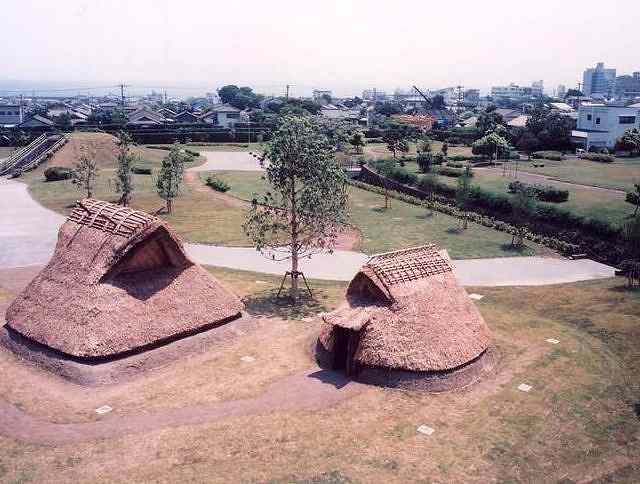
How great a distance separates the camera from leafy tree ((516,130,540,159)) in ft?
345

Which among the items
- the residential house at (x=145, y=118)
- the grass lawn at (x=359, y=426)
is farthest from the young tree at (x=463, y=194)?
the residential house at (x=145, y=118)

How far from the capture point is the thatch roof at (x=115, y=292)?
85.4 feet

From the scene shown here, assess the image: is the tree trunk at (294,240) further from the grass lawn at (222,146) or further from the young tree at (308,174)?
the grass lawn at (222,146)

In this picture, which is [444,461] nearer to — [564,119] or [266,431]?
[266,431]

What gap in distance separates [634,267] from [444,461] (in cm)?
2767

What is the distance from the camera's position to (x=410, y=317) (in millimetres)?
25953

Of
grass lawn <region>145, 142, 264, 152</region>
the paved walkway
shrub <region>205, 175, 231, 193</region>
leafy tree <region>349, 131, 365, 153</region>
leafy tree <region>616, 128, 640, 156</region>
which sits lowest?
shrub <region>205, 175, 231, 193</region>

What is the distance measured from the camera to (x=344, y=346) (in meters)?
27.0

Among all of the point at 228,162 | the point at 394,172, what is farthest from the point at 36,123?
the point at 394,172

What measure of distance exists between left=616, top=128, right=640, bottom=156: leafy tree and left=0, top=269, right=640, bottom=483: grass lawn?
76.6 meters

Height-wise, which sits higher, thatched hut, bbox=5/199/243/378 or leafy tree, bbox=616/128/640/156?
leafy tree, bbox=616/128/640/156

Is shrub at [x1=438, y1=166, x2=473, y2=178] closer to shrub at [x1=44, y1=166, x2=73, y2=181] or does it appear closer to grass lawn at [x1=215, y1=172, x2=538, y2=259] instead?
grass lawn at [x1=215, y1=172, x2=538, y2=259]

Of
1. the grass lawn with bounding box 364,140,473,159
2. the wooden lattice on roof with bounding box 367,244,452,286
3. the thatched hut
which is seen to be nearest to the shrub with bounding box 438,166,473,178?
the grass lawn with bounding box 364,140,473,159

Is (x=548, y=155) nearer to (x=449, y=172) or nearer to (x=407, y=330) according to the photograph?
(x=449, y=172)
